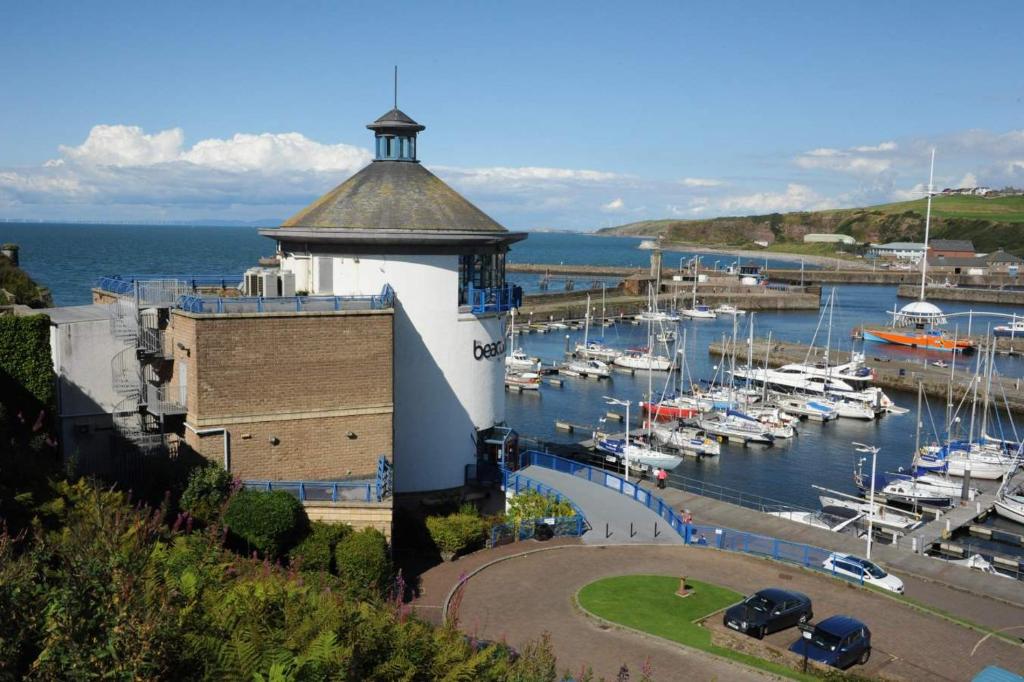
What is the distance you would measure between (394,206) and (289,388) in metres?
7.13

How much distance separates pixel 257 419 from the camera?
23.8 metres

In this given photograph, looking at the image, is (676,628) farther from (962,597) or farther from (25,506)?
(25,506)

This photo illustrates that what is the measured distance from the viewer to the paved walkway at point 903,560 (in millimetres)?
24797

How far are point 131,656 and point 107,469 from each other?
1690 cm

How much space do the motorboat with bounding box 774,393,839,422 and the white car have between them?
42.9 metres

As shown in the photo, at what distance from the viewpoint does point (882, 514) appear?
1730 inches

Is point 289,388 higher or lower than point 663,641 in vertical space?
higher

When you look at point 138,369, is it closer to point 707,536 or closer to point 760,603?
point 760,603

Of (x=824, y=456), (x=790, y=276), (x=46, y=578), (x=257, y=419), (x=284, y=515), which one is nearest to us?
(x=46, y=578)

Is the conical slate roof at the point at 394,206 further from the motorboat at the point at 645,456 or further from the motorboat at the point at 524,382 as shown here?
the motorboat at the point at 524,382

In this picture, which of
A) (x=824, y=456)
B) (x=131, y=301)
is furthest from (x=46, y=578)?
(x=824, y=456)

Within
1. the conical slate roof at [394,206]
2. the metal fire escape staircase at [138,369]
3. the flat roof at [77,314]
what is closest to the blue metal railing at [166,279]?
the flat roof at [77,314]

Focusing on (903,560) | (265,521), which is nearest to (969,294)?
(903,560)

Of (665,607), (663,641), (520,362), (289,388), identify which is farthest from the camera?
(520,362)
